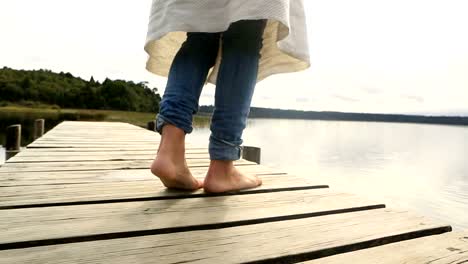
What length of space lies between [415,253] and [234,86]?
789 mm

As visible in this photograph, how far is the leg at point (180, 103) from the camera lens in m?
1.39

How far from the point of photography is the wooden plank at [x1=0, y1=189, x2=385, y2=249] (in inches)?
37.9

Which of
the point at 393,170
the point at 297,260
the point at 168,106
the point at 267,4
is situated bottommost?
the point at 393,170

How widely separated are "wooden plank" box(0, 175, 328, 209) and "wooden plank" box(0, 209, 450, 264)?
16.5 inches

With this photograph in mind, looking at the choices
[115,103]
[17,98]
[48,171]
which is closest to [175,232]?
[48,171]

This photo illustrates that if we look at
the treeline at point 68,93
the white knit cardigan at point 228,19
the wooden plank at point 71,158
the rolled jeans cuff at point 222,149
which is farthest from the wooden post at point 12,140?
the treeline at point 68,93

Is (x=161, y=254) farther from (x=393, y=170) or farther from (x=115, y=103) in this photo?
(x=115, y=103)

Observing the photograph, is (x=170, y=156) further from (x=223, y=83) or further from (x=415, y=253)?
(x=415, y=253)

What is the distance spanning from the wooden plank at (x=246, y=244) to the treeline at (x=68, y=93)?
44125 mm

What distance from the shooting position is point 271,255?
873mm

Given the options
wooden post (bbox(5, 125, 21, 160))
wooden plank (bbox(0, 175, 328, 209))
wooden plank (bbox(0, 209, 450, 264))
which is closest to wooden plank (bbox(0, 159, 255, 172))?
wooden plank (bbox(0, 175, 328, 209))

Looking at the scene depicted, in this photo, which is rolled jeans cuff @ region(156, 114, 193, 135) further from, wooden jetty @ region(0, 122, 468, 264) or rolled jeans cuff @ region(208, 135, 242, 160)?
wooden jetty @ region(0, 122, 468, 264)

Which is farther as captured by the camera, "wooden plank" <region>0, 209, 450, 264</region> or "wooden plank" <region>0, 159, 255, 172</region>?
"wooden plank" <region>0, 159, 255, 172</region>

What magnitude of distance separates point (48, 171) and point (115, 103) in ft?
149
